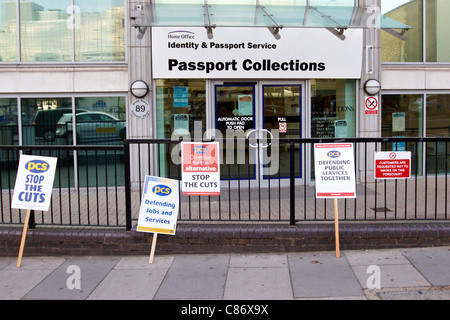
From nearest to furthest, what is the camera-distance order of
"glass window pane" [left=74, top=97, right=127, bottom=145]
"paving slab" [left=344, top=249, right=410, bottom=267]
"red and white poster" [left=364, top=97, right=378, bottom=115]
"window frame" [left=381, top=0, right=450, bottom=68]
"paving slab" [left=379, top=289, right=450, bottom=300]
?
"paving slab" [left=379, top=289, right=450, bottom=300], "paving slab" [left=344, top=249, right=410, bottom=267], "glass window pane" [left=74, top=97, right=127, bottom=145], "red and white poster" [left=364, top=97, right=378, bottom=115], "window frame" [left=381, top=0, right=450, bottom=68]

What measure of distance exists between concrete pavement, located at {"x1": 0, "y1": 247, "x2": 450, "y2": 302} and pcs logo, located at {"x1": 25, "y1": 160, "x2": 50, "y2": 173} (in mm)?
1180

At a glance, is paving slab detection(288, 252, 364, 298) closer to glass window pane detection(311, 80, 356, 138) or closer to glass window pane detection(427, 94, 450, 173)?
glass window pane detection(311, 80, 356, 138)

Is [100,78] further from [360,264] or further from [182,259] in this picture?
[360,264]

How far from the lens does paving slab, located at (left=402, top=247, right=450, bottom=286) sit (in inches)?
194

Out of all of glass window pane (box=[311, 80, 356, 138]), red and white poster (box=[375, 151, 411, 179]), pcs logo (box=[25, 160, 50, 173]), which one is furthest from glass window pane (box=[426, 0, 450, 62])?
pcs logo (box=[25, 160, 50, 173])

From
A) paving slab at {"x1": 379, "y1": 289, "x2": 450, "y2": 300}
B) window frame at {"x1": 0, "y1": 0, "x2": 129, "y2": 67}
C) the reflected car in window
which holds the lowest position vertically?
paving slab at {"x1": 379, "y1": 289, "x2": 450, "y2": 300}

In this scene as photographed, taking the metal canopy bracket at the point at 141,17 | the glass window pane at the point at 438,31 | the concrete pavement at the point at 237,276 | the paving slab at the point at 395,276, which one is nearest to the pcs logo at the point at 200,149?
the concrete pavement at the point at 237,276

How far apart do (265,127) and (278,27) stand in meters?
2.20

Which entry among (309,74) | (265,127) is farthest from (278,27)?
(265,127)

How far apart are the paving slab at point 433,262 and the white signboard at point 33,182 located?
4.72m

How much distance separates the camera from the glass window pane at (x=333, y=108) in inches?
400

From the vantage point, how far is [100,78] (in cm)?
966
